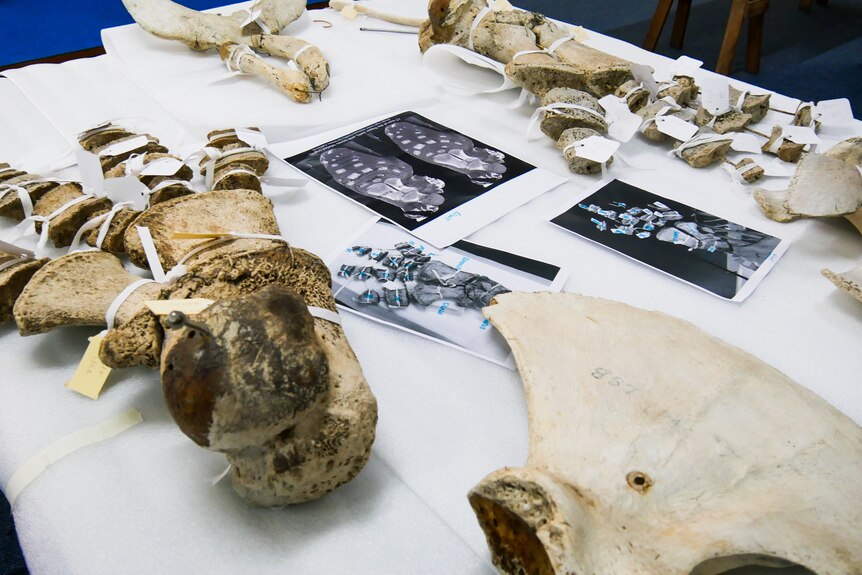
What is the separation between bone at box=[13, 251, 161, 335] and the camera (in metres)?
1.00

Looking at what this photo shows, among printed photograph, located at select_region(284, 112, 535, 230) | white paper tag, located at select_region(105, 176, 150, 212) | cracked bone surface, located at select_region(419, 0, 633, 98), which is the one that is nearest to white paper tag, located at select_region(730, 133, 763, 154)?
cracked bone surface, located at select_region(419, 0, 633, 98)

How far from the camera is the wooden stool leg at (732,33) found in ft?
8.55

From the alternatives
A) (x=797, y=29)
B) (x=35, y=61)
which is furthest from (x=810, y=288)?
(x=797, y=29)

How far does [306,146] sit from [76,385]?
0.89 metres

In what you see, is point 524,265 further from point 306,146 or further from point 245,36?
point 245,36

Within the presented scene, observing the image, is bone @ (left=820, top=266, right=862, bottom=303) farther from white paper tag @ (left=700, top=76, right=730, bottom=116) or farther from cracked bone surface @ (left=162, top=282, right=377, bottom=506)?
cracked bone surface @ (left=162, top=282, right=377, bottom=506)

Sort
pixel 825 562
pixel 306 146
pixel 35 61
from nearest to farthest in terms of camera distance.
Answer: pixel 825 562 → pixel 306 146 → pixel 35 61

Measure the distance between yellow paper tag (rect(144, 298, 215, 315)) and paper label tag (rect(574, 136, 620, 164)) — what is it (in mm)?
990

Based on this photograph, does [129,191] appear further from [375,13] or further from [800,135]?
[800,135]

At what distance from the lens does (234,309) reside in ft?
2.43

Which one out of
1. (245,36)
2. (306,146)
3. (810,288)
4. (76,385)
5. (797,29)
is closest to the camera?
(76,385)

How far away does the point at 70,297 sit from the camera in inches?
40.4

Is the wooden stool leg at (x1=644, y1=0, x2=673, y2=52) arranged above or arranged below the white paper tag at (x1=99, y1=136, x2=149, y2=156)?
below

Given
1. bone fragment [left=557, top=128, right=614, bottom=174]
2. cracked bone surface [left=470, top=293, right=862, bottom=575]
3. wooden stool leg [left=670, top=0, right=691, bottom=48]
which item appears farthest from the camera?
wooden stool leg [left=670, top=0, right=691, bottom=48]
